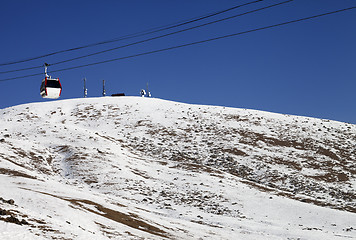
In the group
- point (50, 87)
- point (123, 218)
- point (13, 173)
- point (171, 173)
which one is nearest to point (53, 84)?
point (50, 87)

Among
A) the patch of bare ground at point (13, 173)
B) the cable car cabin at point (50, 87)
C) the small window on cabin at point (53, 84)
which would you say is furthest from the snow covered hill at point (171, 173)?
the small window on cabin at point (53, 84)

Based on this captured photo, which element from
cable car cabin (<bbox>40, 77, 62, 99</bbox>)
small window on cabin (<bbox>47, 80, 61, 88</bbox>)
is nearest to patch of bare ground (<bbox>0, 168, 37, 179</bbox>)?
cable car cabin (<bbox>40, 77, 62, 99</bbox>)

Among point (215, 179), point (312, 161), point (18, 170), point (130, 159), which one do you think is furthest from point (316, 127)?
point (18, 170)

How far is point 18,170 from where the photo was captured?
3228 centimetres

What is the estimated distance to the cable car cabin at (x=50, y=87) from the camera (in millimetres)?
27406

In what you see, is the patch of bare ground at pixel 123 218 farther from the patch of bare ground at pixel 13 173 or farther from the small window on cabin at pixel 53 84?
the small window on cabin at pixel 53 84

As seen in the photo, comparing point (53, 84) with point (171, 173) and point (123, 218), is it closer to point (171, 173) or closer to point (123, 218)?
point (123, 218)

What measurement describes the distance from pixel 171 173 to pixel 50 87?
20137mm

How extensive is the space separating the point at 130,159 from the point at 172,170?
20.4ft

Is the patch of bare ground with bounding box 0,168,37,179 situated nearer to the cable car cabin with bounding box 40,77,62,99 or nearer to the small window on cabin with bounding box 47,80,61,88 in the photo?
the cable car cabin with bounding box 40,77,62,99

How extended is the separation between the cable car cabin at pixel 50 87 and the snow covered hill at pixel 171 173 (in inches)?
256

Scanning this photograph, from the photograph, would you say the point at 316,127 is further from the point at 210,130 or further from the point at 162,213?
the point at 162,213

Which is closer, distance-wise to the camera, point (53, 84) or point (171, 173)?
point (53, 84)

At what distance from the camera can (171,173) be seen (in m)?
43.6
